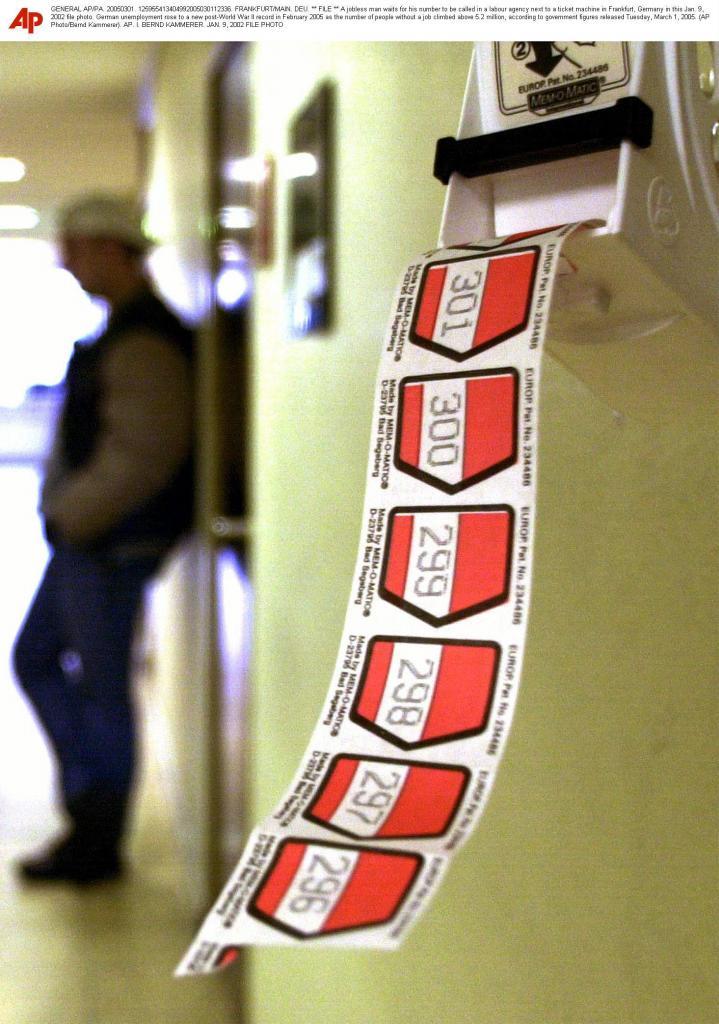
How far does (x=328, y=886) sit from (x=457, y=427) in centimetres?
16

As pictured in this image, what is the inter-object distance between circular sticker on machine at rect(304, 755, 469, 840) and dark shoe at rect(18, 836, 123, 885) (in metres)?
2.04

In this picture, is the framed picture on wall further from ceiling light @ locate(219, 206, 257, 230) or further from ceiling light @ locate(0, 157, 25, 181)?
ceiling light @ locate(0, 157, 25, 181)

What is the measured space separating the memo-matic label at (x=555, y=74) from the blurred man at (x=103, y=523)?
186cm

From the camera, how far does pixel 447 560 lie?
0.39m

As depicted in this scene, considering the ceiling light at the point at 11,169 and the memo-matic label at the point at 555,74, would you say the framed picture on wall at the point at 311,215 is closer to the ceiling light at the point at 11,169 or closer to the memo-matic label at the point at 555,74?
the memo-matic label at the point at 555,74

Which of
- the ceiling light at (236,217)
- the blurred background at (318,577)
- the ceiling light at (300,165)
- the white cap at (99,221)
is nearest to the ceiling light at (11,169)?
the blurred background at (318,577)

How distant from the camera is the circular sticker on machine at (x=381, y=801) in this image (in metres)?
0.39

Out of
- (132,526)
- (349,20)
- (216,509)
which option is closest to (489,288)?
(349,20)

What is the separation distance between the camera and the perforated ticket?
0.37 m

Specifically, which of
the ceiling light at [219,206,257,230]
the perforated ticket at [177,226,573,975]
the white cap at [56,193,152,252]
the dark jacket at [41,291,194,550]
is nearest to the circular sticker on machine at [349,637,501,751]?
the perforated ticket at [177,226,573,975]

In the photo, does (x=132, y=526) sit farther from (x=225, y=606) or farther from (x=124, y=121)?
(x=124, y=121)

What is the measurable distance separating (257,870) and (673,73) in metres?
0.31

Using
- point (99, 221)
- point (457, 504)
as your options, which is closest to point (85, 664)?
point (99, 221)

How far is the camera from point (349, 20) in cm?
47
